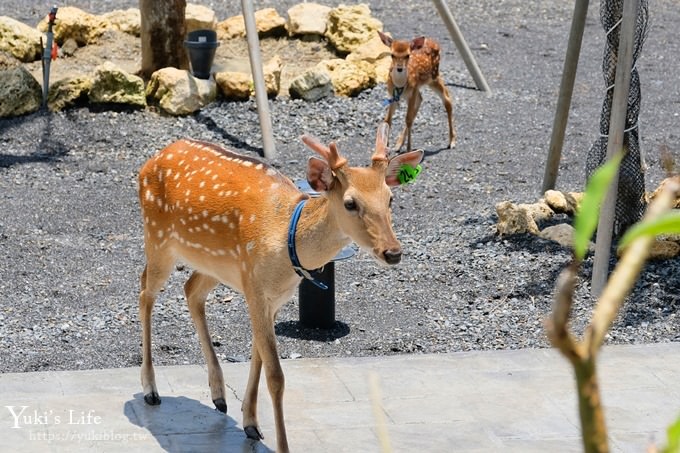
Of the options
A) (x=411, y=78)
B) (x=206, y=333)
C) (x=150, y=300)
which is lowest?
(x=206, y=333)

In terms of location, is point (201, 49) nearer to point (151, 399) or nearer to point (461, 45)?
point (461, 45)

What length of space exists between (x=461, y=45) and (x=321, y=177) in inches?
309

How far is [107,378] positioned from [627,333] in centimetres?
303

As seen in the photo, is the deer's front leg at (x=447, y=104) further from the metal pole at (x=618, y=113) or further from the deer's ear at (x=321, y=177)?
the deer's ear at (x=321, y=177)

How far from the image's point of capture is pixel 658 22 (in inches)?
631

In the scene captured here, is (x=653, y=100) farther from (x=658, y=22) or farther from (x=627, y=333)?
(x=627, y=333)

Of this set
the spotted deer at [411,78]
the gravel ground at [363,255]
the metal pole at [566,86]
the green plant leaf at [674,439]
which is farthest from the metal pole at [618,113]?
the green plant leaf at [674,439]

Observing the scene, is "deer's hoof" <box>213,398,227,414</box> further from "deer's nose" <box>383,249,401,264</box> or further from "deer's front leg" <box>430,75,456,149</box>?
"deer's front leg" <box>430,75,456,149</box>

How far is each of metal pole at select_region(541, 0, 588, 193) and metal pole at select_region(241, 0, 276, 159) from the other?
2.68 meters

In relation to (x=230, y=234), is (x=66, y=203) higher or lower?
lower

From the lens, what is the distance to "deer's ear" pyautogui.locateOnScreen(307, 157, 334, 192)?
4.49 meters

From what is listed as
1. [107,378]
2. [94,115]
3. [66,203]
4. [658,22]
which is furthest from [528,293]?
[658,22]

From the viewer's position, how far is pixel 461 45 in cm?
1204

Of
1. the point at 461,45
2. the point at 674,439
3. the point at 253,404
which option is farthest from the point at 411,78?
the point at 674,439
